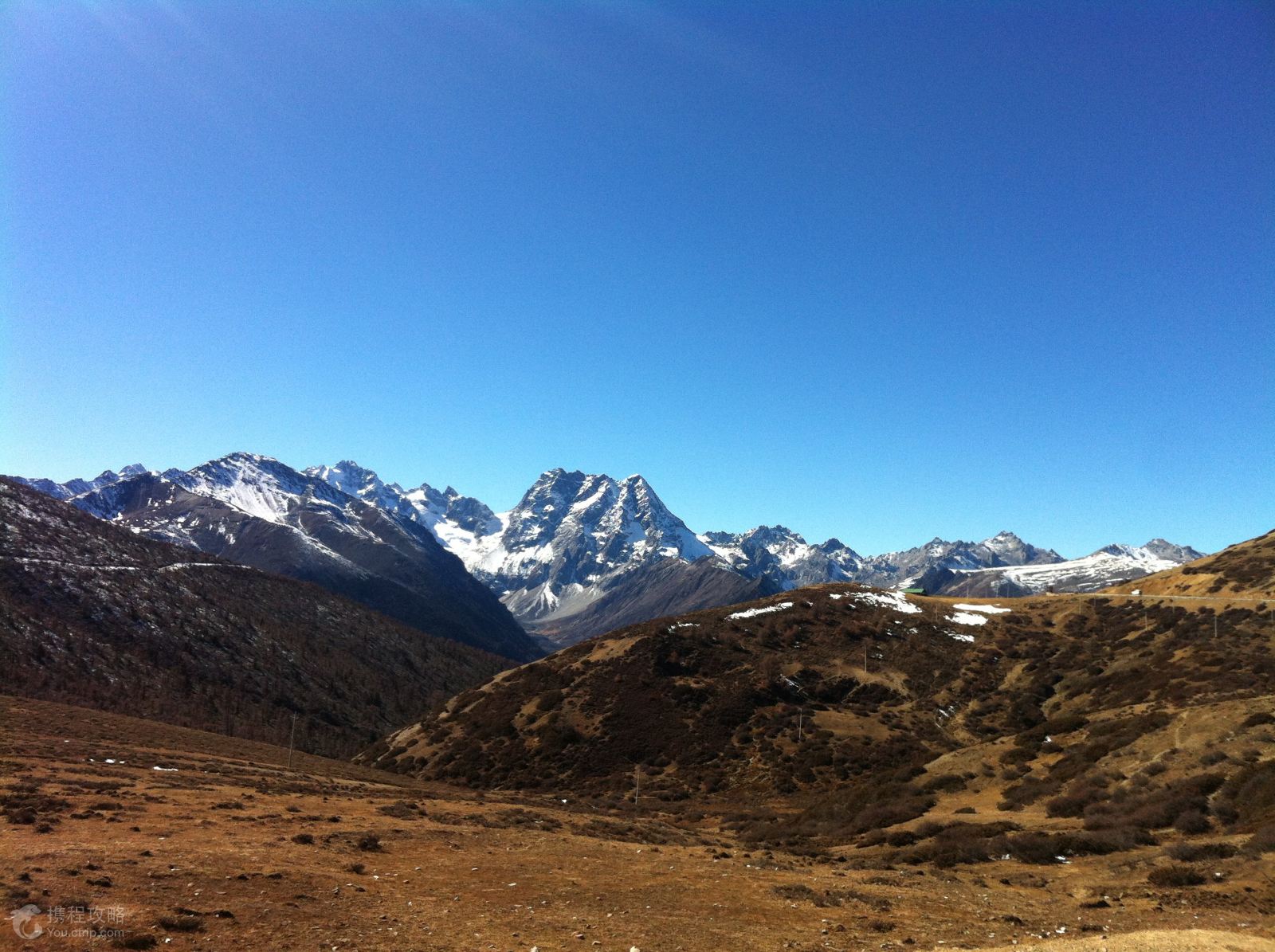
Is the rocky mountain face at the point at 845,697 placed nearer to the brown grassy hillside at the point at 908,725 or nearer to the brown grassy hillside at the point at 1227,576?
the brown grassy hillside at the point at 908,725

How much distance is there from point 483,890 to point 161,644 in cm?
16621

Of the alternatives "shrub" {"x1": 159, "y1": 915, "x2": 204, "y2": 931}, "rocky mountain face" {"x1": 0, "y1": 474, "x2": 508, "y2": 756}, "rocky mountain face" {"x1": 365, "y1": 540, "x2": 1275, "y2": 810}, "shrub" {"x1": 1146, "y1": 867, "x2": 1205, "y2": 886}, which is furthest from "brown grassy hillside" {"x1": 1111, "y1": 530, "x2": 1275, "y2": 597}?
"rocky mountain face" {"x1": 0, "y1": 474, "x2": 508, "y2": 756}

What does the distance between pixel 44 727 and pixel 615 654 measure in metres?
58.6

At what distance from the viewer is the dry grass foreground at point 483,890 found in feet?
55.0

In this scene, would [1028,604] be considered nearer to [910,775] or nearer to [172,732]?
[910,775]

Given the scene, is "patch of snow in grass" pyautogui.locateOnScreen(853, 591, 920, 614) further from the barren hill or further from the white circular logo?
the white circular logo

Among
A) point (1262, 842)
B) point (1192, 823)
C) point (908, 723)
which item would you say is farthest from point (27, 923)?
point (908, 723)

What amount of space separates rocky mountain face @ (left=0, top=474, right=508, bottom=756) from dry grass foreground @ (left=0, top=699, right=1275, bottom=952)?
120m

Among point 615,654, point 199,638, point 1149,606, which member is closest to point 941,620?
point 1149,606

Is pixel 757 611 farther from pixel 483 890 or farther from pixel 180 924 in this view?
pixel 180 924

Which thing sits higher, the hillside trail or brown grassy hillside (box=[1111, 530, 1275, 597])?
brown grassy hillside (box=[1111, 530, 1275, 597])

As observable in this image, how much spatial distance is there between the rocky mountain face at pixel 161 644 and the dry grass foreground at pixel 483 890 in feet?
392

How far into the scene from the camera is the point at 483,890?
22.4m

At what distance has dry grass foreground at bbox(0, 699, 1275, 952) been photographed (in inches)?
660
